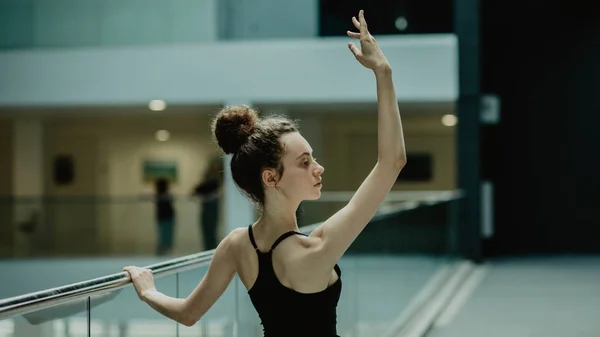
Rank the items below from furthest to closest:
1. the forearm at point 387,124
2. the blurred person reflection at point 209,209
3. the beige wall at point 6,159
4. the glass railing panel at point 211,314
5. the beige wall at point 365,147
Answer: the beige wall at point 365,147 < the beige wall at point 6,159 < the blurred person reflection at point 209,209 < the glass railing panel at point 211,314 < the forearm at point 387,124

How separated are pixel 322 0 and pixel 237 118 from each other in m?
15.5

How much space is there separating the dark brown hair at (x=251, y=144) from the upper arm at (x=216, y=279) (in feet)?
0.39

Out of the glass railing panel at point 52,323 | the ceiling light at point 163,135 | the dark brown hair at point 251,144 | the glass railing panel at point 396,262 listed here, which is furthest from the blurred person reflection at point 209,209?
the dark brown hair at point 251,144

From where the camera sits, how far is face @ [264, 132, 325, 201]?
2.10 m

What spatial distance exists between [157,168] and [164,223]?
20.5ft

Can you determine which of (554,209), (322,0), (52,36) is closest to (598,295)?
(554,209)

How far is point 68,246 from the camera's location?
1719cm

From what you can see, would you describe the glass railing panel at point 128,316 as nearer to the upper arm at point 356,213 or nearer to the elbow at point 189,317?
the elbow at point 189,317

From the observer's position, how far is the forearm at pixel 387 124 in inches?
78.1

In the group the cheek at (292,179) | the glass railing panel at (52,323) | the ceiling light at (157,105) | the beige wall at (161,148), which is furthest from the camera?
the beige wall at (161,148)

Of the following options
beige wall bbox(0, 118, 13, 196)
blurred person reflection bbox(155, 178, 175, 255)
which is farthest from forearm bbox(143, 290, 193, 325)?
beige wall bbox(0, 118, 13, 196)

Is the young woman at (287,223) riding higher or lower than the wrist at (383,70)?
lower

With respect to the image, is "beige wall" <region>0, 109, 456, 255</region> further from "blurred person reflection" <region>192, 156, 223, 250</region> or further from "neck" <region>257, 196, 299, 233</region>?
"neck" <region>257, 196, 299, 233</region>

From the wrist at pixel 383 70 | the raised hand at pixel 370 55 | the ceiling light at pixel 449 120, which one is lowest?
the ceiling light at pixel 449 120
